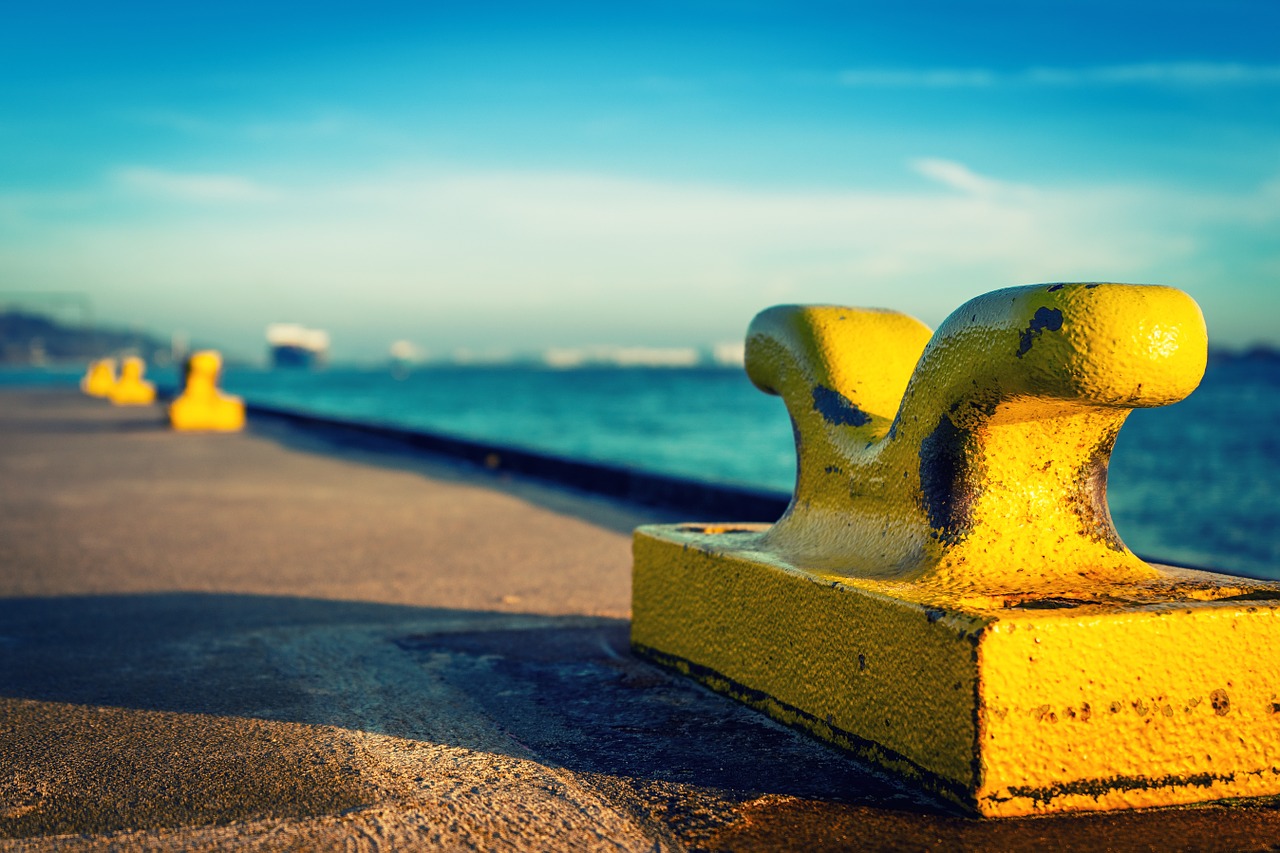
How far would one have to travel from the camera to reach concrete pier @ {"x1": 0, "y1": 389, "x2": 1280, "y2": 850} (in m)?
2.22

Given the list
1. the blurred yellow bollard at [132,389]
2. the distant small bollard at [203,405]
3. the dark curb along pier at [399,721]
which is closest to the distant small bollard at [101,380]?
the blurred yellow bollard at [132,389]

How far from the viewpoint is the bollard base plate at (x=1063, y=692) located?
2236mm

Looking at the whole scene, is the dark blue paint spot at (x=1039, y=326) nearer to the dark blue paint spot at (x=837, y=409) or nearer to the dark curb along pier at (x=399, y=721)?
the dark curb along pier at (x=399, y=721)

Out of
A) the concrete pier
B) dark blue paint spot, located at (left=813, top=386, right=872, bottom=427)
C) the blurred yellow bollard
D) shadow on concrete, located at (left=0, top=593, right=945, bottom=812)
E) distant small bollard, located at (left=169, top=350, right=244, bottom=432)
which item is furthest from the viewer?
the blurred yellow bollard

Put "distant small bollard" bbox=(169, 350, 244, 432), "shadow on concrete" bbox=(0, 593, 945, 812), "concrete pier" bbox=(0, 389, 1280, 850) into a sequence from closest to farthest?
"concrete pier" bbox=(0, 389, 1280, 850)
"shadow on concrete" bbox=(0, 593, 945, 812)
"distant small bollard" bbox=(169, 350, 244, 432)

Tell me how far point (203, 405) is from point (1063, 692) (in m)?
16.5

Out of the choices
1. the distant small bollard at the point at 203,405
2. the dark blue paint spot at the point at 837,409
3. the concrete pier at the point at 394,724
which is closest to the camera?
the concrete pier at the point at 394,724

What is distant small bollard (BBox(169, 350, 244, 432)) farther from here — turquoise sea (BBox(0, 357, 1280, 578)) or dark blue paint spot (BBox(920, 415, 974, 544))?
dark blue paint spot (BBox(920, 415, 974, 544))

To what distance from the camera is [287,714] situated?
9.91ft

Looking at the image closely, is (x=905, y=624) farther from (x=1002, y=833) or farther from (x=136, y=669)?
(x=136, y=669)

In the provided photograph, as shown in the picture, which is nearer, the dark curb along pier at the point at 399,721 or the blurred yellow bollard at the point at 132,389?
the dark curb along pier at the point at 399,721

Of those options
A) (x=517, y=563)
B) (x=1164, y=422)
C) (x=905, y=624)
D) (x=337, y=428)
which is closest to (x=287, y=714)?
(x=905, y=624)

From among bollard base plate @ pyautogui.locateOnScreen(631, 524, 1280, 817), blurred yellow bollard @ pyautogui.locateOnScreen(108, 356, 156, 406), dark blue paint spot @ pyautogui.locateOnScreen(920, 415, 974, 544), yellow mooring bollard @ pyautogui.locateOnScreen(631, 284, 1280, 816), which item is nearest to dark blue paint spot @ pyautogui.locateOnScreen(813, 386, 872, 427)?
yellow mooring bollard @ pyautogui.locateOnScreen(631, 284, 1280, 816)

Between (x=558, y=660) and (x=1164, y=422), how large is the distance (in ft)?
190
